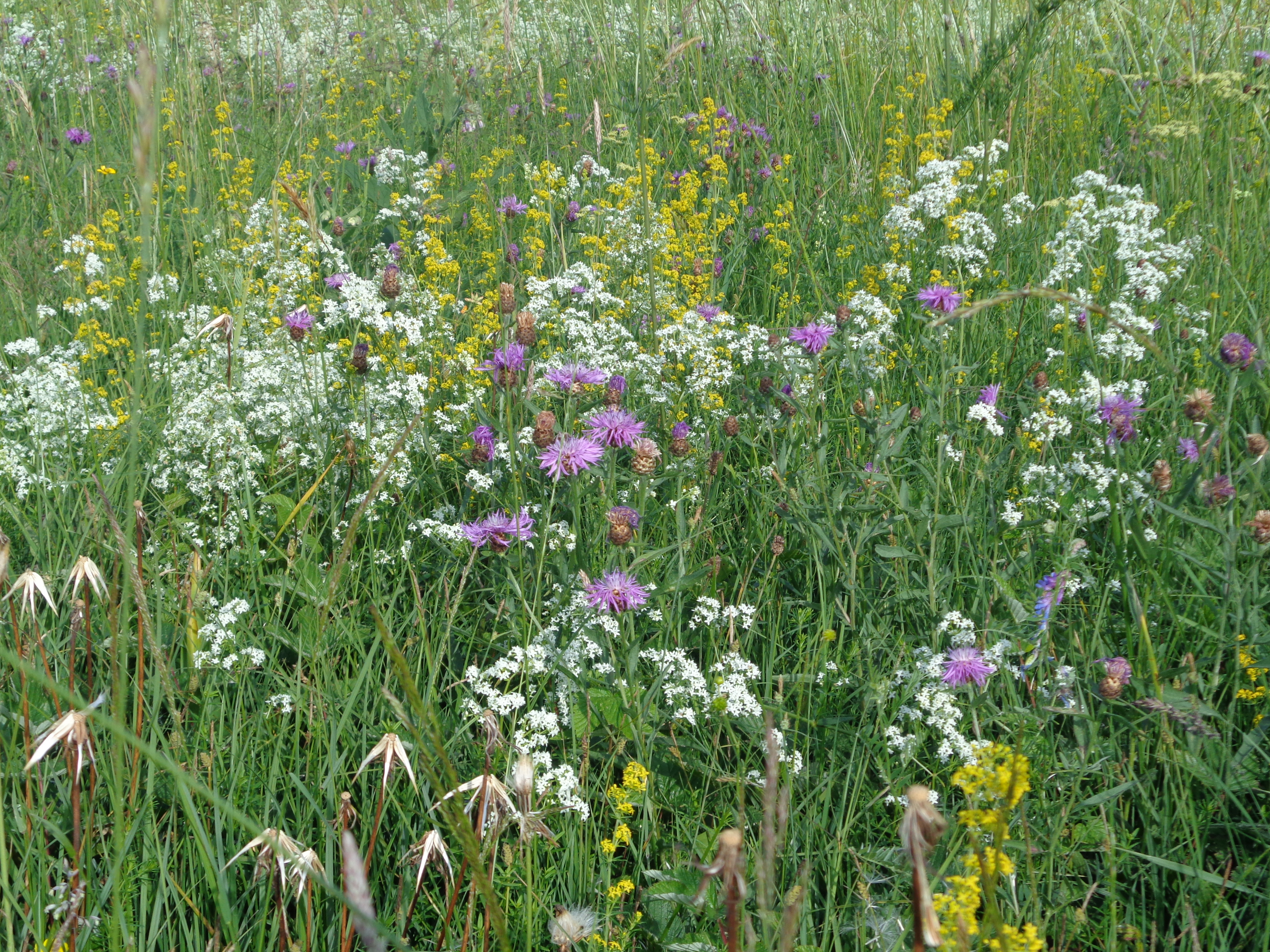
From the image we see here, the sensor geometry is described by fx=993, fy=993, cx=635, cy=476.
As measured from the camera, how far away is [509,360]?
199 cm

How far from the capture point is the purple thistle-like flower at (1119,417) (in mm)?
1845

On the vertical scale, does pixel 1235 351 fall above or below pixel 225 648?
above

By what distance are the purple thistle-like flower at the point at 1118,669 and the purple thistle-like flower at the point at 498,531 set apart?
95cm

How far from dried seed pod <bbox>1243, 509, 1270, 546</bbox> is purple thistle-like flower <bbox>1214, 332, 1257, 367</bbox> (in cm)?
39

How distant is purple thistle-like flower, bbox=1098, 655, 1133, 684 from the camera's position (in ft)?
4.79

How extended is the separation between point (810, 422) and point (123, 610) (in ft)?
4.54

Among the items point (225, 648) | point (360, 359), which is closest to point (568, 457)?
point (360, 359)

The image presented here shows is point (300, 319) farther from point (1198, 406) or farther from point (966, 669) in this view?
point (1198, 406)

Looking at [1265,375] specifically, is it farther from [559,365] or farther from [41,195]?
[41,195]

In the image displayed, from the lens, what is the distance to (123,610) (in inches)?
36.5

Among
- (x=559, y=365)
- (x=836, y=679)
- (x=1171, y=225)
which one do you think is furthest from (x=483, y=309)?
(x=1171, y=225)

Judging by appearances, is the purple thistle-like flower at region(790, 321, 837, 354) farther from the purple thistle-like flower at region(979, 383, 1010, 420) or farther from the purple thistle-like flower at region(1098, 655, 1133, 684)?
the purple thistle-like flower at region(1098, 655, 1133, 684)

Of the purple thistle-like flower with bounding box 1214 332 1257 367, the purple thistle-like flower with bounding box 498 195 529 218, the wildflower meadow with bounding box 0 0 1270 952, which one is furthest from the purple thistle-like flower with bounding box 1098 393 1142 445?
the purple thistle-like flower with bounding box 498 195 529 218

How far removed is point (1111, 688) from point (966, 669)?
213 mm
